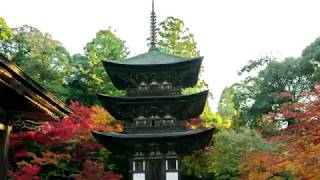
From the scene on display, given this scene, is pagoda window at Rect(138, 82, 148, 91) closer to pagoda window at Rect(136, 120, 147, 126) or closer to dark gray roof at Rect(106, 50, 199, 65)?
dark gray roof at Rect(106, 50, 199, 65)

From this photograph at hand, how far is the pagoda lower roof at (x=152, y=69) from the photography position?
2114 cm

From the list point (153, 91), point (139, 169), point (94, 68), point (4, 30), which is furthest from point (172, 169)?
point (94, 68)

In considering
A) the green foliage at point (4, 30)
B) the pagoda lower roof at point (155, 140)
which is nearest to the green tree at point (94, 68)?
the pagoda lower roof at point (155, 140)

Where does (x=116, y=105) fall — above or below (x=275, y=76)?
below

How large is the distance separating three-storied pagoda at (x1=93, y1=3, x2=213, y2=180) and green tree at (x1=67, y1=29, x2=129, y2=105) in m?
11.4

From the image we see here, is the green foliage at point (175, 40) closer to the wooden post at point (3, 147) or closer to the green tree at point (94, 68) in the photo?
the green tree at point (94, 68)

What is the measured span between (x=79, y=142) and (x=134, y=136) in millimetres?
5466

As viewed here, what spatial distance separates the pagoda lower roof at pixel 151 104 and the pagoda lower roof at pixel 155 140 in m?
1.26

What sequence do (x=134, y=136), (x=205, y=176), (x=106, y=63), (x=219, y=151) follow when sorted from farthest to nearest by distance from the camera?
1. (x=205, y=176)
2. (x=219, y=151)
3. (x=106, y=63)
4. (x=134, y=136)

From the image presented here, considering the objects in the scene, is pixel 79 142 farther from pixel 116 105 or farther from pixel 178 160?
Answer: pixel 178 160

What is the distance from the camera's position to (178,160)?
2014cm

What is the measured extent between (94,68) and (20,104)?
105 feet

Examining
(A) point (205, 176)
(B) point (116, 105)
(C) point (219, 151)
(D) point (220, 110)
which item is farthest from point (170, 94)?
(D) point (220, 110)

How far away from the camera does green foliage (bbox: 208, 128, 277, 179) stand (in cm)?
2306
